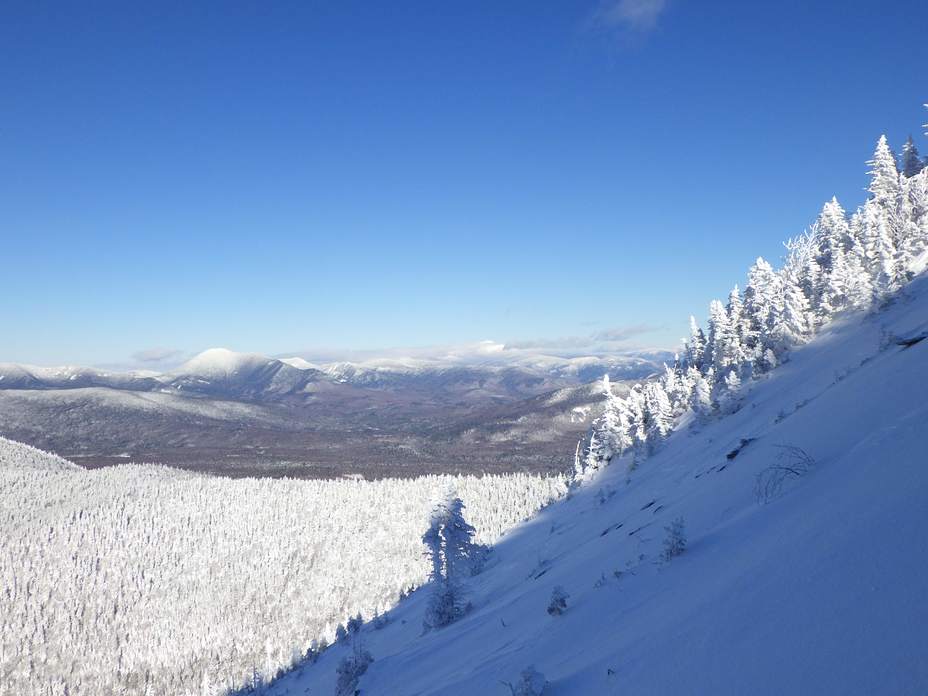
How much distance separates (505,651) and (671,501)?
884cm

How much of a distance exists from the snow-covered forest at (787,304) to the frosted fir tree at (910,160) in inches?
4.5

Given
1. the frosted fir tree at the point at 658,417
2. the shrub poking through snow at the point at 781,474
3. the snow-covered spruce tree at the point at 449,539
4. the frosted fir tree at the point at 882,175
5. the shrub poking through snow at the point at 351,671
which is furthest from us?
the frosted fir tree at the point at 882,175

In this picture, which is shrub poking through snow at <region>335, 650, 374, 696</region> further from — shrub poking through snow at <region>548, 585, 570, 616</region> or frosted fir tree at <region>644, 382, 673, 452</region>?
frosted fir tree at <region>644, 382, 673, 452</region>

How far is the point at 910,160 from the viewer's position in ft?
203

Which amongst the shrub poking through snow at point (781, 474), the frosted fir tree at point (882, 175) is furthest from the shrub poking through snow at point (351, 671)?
the frosted fir tree at point (882, 175)

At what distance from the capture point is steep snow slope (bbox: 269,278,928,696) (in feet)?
12.6

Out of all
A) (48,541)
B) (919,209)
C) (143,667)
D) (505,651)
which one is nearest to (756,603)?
(505,651)

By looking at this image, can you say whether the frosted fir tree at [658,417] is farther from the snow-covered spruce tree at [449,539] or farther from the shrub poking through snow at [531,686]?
the shrub poking through snow at [531,686]

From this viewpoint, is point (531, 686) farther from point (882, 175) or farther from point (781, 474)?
point (882, 175)

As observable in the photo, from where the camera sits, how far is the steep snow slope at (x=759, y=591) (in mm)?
3844

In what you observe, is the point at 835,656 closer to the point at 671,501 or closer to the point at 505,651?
the point at 505,651

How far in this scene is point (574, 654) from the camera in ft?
23.2

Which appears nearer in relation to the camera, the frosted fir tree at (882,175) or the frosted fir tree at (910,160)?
the frosted fir tree at (882,175)

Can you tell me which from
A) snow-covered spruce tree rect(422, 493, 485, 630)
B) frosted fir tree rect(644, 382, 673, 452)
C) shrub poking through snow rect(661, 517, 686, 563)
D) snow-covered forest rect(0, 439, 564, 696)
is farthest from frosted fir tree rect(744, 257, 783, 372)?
shrub poking through snow rect(661, 517, 686, 563)
